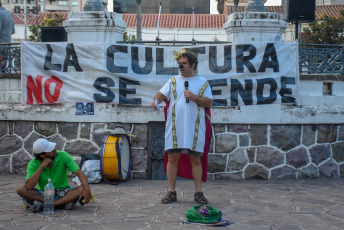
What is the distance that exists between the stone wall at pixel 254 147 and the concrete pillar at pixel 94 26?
150 centimetres

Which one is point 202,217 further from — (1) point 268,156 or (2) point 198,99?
(1) point 268,156

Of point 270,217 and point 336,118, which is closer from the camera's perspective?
point 270,217

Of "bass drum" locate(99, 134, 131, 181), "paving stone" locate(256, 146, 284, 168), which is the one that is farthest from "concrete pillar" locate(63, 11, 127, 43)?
"paving stone" locate(256, 146, 284, 168)

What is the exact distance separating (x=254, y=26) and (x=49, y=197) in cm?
491

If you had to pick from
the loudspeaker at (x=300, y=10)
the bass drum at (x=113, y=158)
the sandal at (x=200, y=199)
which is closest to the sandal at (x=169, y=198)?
the sandal at (x=200, y=199)

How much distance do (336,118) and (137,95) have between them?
336 cm

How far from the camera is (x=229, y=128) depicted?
10.1 metres

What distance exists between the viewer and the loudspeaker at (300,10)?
11.6 m

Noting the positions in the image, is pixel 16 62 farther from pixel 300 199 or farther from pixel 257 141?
pixel 300 199

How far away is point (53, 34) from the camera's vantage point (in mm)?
12922

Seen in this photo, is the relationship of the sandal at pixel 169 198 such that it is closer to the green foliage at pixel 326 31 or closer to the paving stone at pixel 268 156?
the paving stone at pixel 268 156

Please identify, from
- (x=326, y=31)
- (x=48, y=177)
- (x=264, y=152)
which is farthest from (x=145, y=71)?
(x=326, y=31)

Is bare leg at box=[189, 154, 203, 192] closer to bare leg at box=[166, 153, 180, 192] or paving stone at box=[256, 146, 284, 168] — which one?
bare leg at box=[166, 153, 180, 192]

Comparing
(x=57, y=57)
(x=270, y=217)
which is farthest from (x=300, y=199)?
(x=57, y=57)
